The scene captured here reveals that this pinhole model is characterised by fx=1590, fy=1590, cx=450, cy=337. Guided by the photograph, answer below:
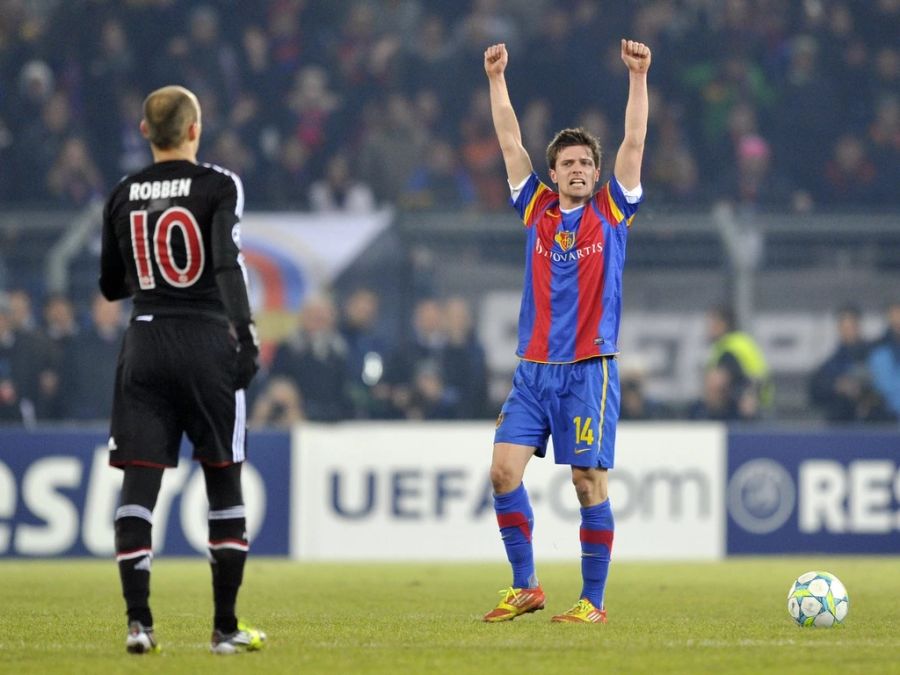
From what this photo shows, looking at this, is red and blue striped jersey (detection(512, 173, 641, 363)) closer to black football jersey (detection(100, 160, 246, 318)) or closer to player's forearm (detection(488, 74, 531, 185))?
player's forearm (detection(488, 74, 531, 185))

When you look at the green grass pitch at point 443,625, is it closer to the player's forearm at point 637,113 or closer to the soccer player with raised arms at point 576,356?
the soccer player with raised arms at point 576,356

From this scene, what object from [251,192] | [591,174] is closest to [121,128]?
[251,192]

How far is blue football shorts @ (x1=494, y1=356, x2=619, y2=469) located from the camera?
6746mm

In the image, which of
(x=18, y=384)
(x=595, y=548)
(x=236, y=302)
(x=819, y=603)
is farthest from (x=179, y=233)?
(x=18, y=384)

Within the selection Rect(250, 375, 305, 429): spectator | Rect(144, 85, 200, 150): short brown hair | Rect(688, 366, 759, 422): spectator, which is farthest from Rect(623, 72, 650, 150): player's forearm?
Rect(250, 375, 305, 429): spectator

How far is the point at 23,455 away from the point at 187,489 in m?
1.28

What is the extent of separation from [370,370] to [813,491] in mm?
3783

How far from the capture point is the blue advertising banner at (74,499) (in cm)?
1205

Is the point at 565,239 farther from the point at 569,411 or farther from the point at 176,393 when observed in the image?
the point at 176,393

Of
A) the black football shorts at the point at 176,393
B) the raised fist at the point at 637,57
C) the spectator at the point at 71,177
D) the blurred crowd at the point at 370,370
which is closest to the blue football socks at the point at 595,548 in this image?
the raised fist at the point at 637,57

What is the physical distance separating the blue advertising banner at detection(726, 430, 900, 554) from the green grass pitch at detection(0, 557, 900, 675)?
5.08 ft

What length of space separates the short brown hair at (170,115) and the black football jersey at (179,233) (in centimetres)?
9

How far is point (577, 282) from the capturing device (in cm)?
686

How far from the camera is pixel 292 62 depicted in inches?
662
